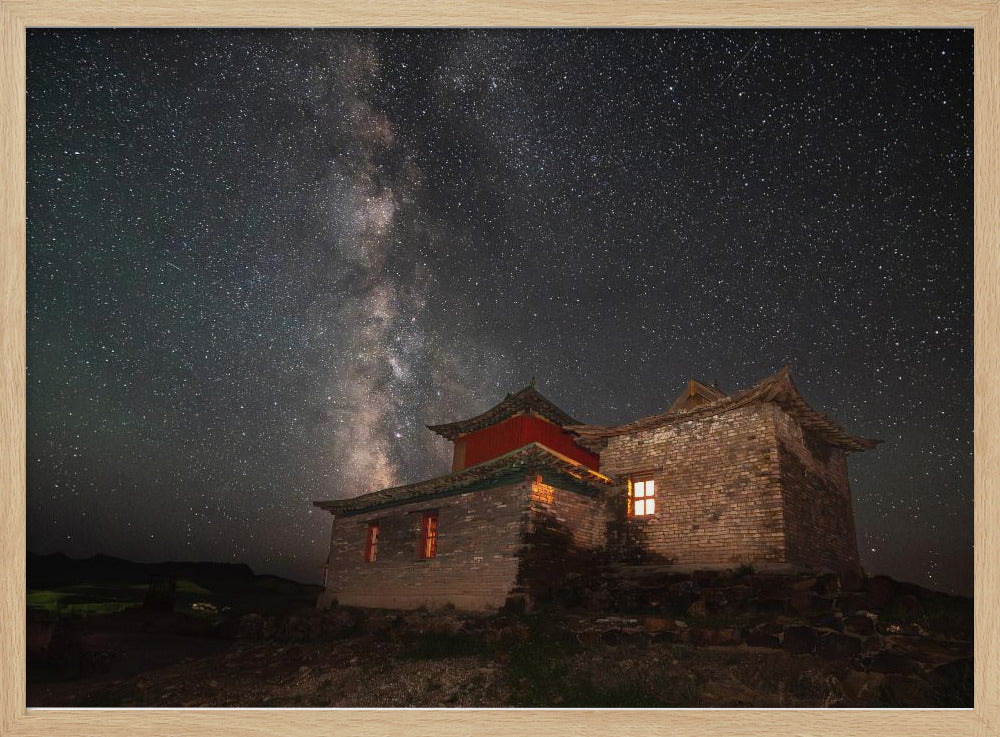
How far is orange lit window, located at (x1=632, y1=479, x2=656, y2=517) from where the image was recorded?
32.1 feet

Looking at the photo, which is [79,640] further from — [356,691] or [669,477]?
[669,477]

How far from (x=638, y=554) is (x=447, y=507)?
3202 mm

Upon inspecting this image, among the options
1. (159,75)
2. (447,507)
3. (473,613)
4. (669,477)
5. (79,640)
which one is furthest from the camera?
(447,507)

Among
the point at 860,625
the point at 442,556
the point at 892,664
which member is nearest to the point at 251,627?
the point at 442,556

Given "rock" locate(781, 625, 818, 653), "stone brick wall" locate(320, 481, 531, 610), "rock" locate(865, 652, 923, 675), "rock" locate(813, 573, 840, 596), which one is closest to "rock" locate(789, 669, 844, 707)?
"rock" locate(865, 652, 923, 675)

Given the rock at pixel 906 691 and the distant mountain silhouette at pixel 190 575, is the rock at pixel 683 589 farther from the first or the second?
the distant mountain silhouette at pixel 190 575

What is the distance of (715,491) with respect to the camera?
904 centimetres

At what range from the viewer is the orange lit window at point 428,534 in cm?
1056

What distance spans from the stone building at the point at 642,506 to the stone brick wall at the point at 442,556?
2 cm

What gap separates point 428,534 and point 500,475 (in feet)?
6.46

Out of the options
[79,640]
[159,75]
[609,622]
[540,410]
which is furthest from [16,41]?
[540,410]

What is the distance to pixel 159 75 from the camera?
471 cm

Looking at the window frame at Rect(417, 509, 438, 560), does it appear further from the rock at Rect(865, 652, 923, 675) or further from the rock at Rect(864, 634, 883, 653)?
the rock at Rect(865, 652, 923, 675)

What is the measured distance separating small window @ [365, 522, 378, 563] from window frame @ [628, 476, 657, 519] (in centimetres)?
486
